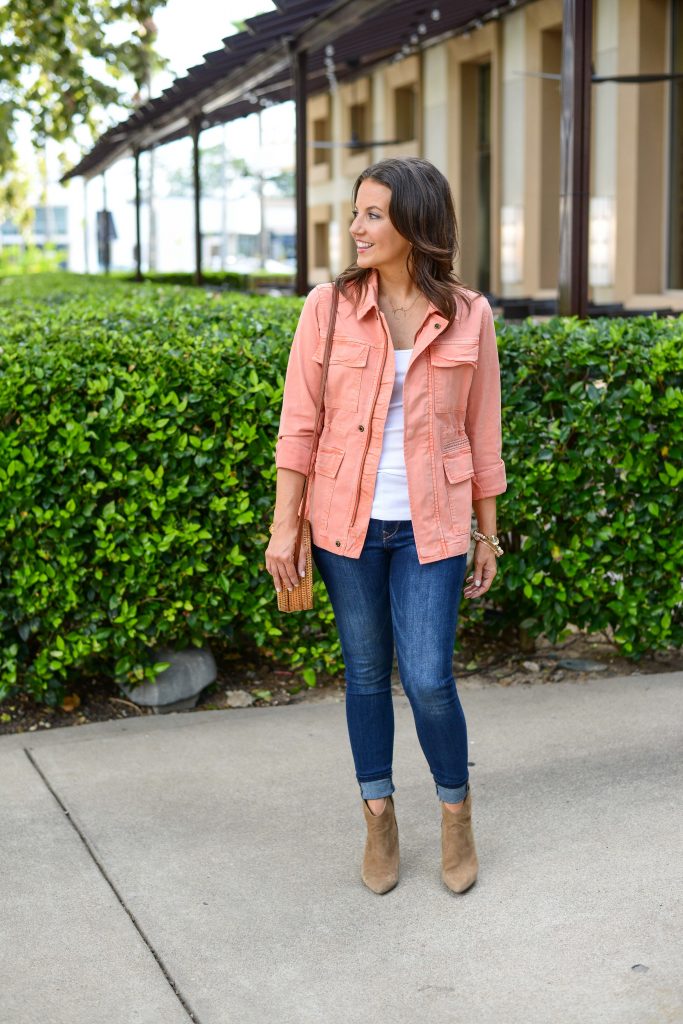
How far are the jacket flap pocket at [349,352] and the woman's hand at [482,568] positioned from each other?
649 mm

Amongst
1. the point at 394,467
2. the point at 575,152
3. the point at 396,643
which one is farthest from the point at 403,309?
the point at 575,152

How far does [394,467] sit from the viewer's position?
339 centimetres

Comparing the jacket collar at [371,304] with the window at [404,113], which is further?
the window at [404,113]

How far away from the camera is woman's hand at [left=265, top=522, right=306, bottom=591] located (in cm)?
346

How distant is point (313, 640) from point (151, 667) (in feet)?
2.23

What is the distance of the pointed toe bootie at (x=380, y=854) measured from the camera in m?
3.61

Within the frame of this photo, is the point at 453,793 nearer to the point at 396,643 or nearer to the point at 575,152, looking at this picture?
the point at 396,643

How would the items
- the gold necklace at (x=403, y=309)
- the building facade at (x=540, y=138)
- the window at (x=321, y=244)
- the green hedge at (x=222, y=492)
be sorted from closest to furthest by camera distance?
the gold necklace at (x=403, y=309) < the green hedge at (x=222, y=492) < the building facade at (x=540, y=138) < the window at (x=321, y=244)

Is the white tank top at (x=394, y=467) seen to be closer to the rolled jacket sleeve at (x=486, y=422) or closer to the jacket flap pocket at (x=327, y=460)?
the jacket flap pocket at (x=327, y=460)

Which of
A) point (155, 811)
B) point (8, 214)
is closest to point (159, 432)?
point (155, 811)

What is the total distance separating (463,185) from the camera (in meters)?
20.4

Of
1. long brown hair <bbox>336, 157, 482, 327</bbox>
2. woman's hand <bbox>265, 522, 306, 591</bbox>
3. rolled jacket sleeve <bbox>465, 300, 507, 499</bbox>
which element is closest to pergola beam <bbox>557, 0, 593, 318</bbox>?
rolled jacket sleeve <bbox>465, 300, 507, 499</bbox>

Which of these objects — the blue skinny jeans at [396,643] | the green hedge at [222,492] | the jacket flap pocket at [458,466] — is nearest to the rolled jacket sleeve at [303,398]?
the blue skinny jeans at [396,643]

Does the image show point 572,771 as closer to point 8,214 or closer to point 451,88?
point 451,88
